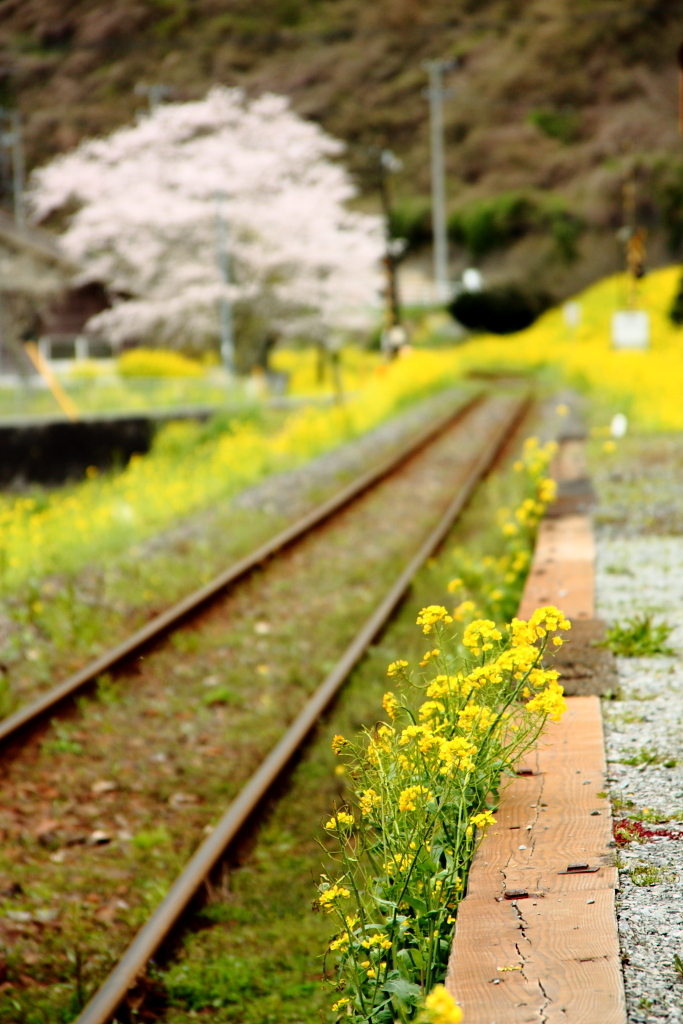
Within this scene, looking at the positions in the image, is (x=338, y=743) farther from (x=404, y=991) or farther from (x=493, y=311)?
(x=493, y=311)

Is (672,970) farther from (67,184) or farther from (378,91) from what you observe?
(378,91)

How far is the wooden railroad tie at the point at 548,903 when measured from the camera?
225 cm

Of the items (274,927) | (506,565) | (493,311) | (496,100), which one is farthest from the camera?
(496,100)

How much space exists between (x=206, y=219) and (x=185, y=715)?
2565 centimetres

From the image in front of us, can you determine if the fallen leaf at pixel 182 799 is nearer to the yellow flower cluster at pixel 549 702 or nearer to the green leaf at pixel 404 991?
the yellow flower cluster at pixel 549 702

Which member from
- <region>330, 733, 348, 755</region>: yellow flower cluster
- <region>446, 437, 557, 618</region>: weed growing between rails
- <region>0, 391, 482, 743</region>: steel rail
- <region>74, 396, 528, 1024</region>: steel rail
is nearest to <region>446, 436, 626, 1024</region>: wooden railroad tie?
<region>330, 733, 348, 755</region>: yellow flower cluster

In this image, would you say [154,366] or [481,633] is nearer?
[481,633]

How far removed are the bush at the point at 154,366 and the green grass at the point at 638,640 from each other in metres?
24.2

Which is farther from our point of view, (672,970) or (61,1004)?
(61,1004)

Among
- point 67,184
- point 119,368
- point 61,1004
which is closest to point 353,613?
point 61,1004

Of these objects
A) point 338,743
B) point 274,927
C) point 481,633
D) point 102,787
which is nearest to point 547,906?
point 338,743

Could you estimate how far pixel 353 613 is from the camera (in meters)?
8.15

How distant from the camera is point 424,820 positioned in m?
2.92

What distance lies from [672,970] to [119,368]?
27.6m
